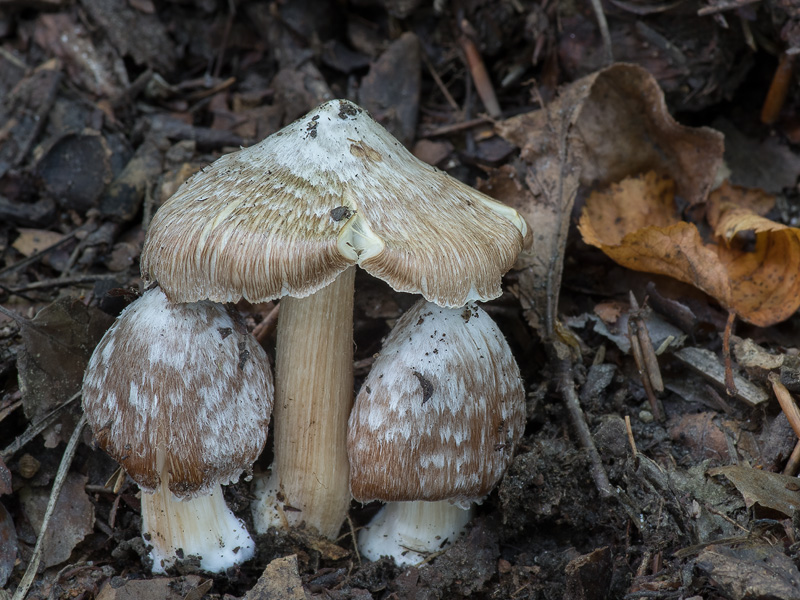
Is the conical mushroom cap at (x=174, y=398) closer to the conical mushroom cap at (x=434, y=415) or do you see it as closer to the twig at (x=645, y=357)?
the conical mushroom cap at (x=434, y=415)

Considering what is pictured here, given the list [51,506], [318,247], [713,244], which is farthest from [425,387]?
[713,244]

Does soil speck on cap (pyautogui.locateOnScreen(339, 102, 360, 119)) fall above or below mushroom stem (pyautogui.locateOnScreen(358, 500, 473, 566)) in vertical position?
above

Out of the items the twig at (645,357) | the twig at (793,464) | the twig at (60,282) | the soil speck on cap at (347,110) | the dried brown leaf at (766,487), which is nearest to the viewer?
the dried brown leaf at (766,487)

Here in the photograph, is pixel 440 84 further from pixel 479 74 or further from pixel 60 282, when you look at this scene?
pixel 60 282

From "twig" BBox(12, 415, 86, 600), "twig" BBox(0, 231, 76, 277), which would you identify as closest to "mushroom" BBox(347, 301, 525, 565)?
"twig" BBox(12, 415, 86, 600)

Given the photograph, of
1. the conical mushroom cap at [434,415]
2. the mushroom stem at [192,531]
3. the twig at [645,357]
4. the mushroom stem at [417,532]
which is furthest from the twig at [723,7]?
the mushroom stem at [192,531]

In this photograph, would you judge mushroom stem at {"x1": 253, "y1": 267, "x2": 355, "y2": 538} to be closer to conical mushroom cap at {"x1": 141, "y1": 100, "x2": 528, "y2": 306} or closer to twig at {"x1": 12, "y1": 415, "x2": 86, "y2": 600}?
conical mushroom cap at {"x1": 141, "y1": 100, "x2": 528, "y2": 306}

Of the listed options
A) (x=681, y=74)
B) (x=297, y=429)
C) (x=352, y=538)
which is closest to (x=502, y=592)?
(x=352, y=538)
